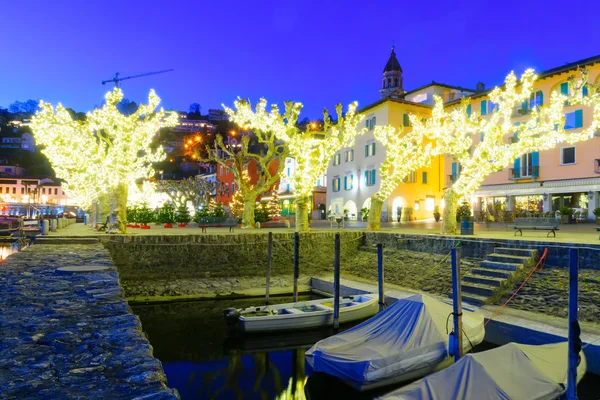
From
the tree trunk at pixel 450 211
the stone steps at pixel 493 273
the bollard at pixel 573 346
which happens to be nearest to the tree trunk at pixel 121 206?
the tree trunk at pixel 450 211

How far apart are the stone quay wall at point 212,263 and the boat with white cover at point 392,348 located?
484 inches

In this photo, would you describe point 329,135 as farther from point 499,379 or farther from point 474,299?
point 499,379

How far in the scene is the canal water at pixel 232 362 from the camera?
11094 millimetres

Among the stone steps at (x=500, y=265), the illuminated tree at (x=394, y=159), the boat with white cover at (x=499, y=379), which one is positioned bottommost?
the boat with white cover at (x=499, y=379)

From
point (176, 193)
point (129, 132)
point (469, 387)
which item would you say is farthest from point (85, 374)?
point (176, 193)

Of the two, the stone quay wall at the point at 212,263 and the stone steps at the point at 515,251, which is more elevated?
the stone steps at the point at 515,251

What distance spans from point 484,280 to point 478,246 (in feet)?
10.6

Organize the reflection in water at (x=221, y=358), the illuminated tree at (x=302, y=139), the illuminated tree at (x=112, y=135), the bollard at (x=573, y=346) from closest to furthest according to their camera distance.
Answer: the bollard at (x=573, y=346) < the reflection in water at (x=221, y=358) < the illuminated tree at (x=112, y=135) < the illuminated tree at (x=302, y=139)

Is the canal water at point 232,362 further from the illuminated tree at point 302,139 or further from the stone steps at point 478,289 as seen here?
the illuminated tree at point 302,139

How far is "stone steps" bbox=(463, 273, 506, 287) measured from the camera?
16500mm

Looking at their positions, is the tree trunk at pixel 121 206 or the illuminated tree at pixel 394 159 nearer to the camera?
the tree trunk at pixel 121 206

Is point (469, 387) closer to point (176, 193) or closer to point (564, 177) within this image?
point (564, 177)

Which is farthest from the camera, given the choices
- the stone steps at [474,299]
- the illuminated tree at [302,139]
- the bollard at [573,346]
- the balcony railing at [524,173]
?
the balcony railing at [524,173]

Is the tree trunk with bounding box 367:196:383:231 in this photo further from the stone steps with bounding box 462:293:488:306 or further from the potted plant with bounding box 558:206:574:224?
the potted plant with bounding box 558:206:574:224
